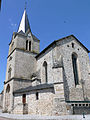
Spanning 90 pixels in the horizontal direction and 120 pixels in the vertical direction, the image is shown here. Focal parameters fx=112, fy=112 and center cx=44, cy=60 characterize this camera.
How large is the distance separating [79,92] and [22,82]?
9620 mm

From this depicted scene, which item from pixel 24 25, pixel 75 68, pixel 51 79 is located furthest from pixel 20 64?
pixel 24 25

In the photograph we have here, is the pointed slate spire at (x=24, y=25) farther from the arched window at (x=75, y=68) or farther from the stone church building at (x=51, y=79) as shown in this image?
the arched window at (x=75, y=68)

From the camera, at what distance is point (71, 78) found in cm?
1541

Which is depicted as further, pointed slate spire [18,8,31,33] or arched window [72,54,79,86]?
pointed slate spire [18,8,31,33]

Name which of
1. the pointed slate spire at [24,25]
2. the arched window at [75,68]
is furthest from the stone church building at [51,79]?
the pointed slate spire at [24,25]

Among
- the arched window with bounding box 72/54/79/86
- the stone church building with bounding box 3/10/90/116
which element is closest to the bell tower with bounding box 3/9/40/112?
the stone church building with bounding box 3/10/90/116

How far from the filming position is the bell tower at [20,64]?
19.2 meters

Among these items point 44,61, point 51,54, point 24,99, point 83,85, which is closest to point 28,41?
point 44,61

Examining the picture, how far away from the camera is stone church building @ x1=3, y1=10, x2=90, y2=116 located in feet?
43.2

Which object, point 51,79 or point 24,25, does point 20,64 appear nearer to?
point 51,79

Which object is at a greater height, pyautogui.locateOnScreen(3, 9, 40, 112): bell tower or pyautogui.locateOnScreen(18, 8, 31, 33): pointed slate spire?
pyautogui.locateOnScreen(18, 8, 31, 33): pointed slate spire

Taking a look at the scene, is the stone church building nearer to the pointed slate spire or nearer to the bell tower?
the bell tower

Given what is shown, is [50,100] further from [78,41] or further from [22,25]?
[22,25]

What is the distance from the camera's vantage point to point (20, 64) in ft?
69.1
